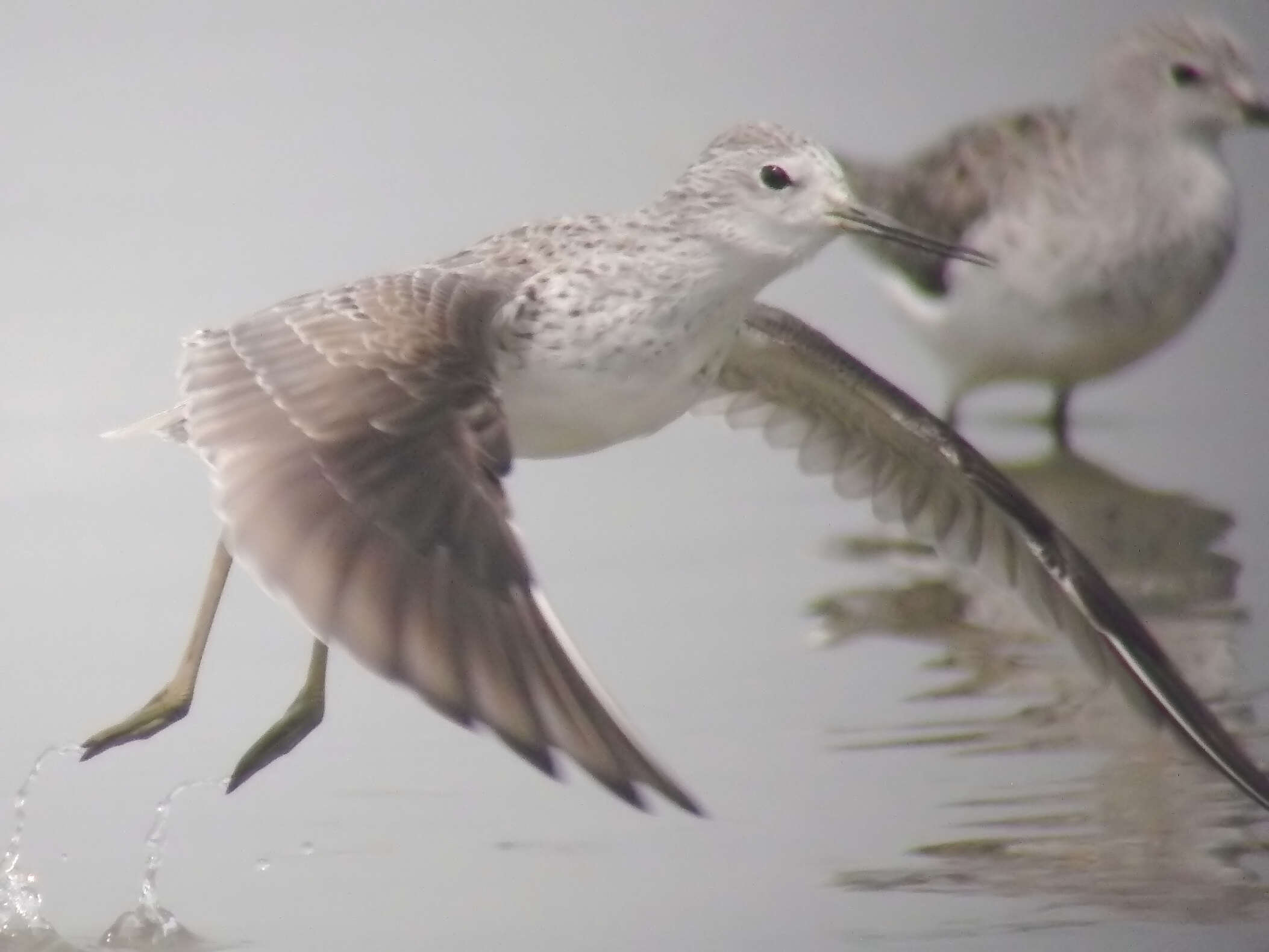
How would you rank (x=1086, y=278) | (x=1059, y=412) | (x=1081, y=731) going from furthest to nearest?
(x=1059, y=412) < (x=1086, y=278) < (x=1081, y=731)

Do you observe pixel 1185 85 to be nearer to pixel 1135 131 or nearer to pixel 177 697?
pixel 1135 131

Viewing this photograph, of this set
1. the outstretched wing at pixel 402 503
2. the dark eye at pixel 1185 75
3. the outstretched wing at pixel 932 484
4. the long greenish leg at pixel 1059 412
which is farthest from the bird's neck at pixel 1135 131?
the outstretched wing at pixel 402 503

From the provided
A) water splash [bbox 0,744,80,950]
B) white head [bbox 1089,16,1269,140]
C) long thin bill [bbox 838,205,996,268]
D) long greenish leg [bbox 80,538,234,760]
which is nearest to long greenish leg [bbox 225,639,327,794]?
long greenish leg [bbox 80,538,234,760]

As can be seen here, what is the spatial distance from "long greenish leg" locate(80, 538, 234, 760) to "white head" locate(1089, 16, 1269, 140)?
312 centimetres

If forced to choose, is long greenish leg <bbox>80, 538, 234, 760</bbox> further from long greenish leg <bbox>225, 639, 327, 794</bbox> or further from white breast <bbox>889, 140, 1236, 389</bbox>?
white breast <bbox>889, 140, 1236, 389</bbox>

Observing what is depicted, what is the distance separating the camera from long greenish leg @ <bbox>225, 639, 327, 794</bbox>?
4242 mm

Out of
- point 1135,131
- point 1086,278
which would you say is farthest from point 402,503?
point 1135,131

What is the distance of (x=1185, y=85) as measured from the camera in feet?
21.7

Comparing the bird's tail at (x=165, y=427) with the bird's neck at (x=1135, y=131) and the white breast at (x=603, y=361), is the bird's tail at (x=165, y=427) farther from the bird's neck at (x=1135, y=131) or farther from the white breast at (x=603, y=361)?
the bird's neck at (x=1135, y=131)

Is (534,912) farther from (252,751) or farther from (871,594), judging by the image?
(871,594)

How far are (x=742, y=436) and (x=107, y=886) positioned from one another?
2957 mm

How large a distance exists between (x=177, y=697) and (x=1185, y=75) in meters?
3.48

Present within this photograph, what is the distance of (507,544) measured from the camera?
3244mm

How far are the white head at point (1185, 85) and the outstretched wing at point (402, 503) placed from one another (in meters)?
3.24
